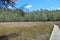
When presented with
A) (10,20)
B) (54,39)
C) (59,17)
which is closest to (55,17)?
(59,17)

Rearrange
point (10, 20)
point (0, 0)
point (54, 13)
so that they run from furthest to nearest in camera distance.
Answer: point (54, 13) < point (10, 20) < point (0, 0)

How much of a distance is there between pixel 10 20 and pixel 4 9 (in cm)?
10522

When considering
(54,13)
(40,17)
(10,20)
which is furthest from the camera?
(54,13)

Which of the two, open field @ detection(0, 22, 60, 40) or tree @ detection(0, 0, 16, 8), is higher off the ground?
tree @ detection(0, 0, 16, 8)

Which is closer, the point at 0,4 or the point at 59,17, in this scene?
the point at 0,4

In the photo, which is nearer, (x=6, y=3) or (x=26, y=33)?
(x=6, y=3)

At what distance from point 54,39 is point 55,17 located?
4342 inches

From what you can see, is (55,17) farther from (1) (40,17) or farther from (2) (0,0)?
(2) (0,0)

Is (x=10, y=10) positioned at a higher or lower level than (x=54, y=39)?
higher

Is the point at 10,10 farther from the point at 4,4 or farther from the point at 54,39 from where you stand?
the point at 54,39

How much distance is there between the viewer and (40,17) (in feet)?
433

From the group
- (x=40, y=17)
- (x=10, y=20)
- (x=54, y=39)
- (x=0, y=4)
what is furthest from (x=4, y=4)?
(x=40, y=17)

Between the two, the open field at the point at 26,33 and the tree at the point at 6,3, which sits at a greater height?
the tree at the point at 6,3

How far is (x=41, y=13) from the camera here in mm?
142125
